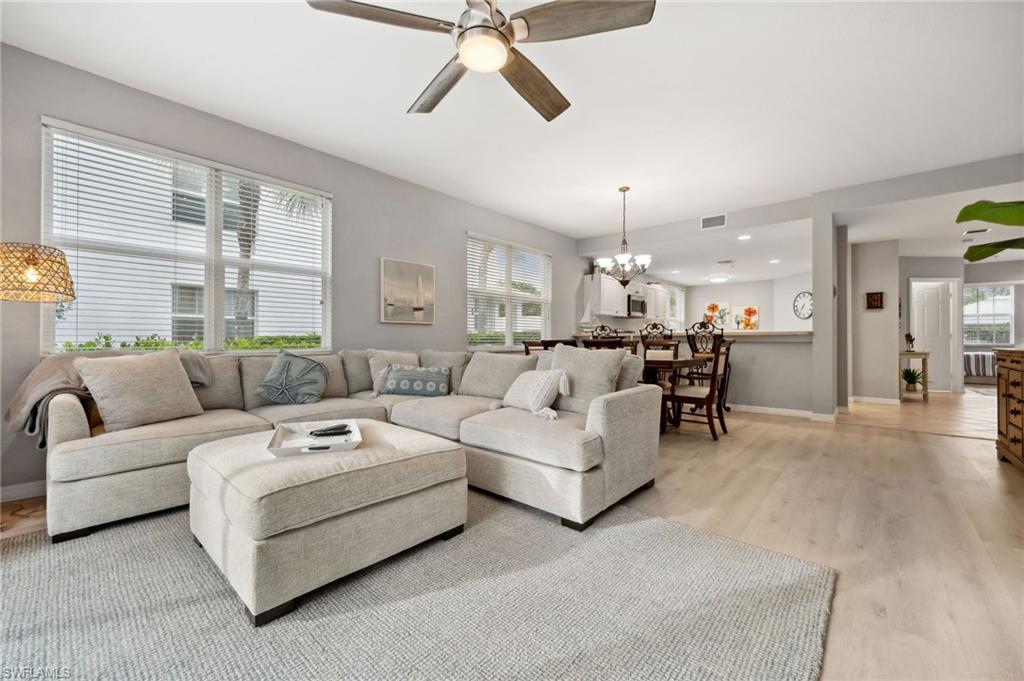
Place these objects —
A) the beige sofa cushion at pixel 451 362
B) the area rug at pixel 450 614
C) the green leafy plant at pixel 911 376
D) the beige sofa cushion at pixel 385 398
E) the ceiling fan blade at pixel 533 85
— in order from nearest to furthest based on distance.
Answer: the area rug at pixel 450 614
the ceiling fan blade at pixel 533 85
the beige sofa cushion at pixel 385 398
the beige sofa cushion at pixel 451 362
the green leafy plant at pixel 911 376

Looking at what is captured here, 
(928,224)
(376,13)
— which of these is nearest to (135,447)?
(376,13)

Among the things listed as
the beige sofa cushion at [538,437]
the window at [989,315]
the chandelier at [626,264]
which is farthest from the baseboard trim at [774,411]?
the window at [989,315]

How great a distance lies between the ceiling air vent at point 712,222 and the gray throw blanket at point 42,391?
629 cm

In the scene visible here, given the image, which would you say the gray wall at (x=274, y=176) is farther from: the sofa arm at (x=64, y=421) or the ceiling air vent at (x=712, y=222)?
the ceiling air vent at (x=712, y=222)

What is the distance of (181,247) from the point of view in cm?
306

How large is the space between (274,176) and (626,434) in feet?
11.5

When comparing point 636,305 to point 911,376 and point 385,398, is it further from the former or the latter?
point 385,398

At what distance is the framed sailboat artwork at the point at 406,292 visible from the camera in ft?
14.1

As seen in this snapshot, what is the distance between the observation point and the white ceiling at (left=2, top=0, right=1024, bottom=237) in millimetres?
2236

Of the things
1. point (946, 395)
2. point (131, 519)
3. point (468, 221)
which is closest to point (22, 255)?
point (131, 519)

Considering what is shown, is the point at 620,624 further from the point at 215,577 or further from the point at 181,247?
the point at 181,247

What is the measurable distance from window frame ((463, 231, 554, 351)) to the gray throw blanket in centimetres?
344

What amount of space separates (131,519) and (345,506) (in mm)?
1528

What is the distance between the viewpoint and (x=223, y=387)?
115 inches
